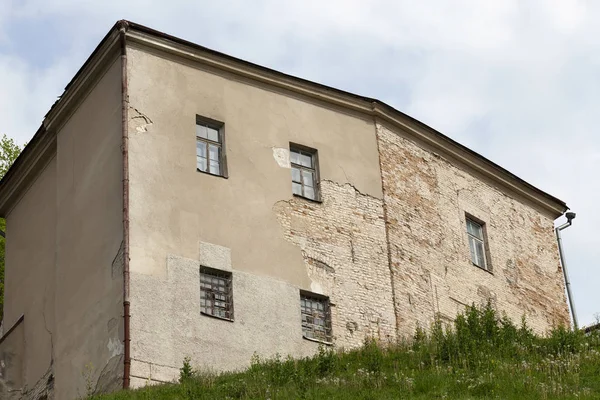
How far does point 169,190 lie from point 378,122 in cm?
618

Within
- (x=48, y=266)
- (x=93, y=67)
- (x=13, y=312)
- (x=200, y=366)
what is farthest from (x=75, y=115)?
(x=200, y=366)

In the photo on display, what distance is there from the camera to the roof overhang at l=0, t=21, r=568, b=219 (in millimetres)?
24438

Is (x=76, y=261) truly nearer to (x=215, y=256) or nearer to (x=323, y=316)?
(x=215, y=256)

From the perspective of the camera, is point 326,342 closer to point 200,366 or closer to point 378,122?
point 200,366

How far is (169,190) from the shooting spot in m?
23.3

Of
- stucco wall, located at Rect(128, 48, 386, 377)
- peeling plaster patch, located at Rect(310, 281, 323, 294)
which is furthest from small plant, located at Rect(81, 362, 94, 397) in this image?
peeling plaster patch, located at Rect(310, 281, 323, 294)

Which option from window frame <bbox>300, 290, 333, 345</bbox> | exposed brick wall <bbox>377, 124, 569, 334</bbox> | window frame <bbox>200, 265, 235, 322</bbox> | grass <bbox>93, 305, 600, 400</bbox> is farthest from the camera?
exposed brick wall <bbox>377, 124, 569, 334</bbox>

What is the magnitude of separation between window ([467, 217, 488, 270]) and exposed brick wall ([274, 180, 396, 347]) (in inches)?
136

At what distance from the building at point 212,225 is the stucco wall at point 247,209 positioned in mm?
32

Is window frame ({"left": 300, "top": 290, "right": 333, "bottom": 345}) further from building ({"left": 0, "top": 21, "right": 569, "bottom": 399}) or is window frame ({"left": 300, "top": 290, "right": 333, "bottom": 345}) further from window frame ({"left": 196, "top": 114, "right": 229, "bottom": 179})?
window frame ({"left": 196, "top": 114, "right": 229, "bottom": 179})

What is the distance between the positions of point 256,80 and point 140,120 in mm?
3119

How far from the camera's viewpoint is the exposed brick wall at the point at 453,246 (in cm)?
2647

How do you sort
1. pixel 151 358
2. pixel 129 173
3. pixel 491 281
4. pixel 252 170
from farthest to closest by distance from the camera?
pixel 491 281 < pixel 252 170 < pixel 129 173 < pixel 151 358

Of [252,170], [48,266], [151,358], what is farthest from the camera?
[48,266]
